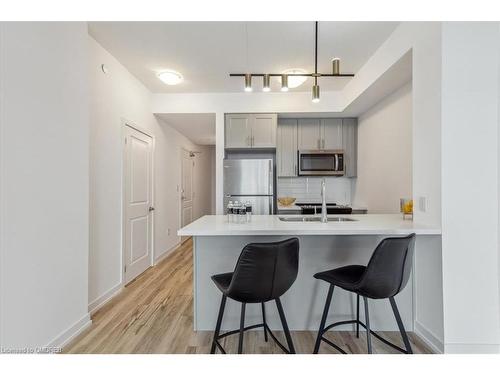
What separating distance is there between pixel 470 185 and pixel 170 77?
315cm

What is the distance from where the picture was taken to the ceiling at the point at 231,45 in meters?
2.49

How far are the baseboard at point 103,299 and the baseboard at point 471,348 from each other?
285cm

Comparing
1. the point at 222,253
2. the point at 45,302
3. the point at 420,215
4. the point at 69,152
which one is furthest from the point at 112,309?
the point at 420,215

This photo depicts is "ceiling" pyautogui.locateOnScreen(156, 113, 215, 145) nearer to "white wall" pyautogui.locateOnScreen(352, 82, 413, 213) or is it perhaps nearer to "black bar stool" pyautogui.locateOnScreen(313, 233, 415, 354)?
"white wall" pyautogui.locateOnScreen(352, 82, 413, 213)

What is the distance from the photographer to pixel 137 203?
3.62 m

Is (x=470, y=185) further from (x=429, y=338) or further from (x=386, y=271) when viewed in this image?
(x=429, y=338)

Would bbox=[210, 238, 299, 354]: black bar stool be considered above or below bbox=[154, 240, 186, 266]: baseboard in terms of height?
above

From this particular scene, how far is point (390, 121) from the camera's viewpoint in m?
3.38

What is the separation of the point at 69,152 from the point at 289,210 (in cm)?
292

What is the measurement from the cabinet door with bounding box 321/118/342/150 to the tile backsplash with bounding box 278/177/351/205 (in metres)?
0.57

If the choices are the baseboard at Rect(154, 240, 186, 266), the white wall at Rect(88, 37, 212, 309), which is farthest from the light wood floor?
the baseboard at Rect(154, 240, 186, 266)

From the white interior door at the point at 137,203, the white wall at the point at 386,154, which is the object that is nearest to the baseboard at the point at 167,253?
the white interior door at the point at 137,203

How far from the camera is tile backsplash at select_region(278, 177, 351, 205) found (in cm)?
469
